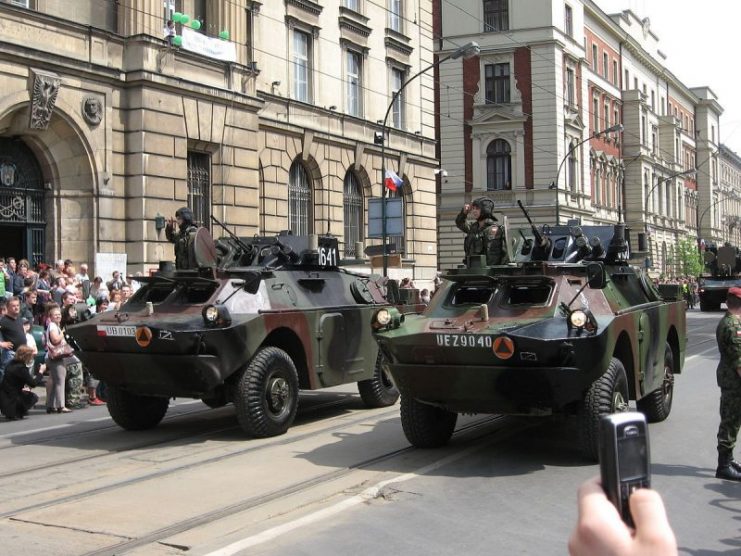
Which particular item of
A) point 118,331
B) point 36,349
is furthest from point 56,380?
point 118,331

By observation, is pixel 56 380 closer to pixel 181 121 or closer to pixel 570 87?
pixel 181 121

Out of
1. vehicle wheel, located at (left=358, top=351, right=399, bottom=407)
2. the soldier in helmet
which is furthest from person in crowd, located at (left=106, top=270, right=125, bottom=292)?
the soldier in helmet

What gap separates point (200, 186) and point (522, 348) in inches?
648

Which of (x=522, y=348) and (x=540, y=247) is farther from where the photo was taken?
(x=540, y=247)

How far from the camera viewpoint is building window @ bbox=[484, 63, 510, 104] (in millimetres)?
52375

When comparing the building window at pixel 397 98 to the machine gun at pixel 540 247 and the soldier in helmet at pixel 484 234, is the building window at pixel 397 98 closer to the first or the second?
the machine gun at pixel 540 247

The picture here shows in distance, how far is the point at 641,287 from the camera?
454 inches

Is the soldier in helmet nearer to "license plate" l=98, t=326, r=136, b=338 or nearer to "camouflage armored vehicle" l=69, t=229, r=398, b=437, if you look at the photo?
"camouflage armored vehicle" l=69, t=229, r=398, b=437

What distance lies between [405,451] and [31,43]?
13556 mm

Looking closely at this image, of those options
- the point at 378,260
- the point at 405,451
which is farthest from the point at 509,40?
the point at 405,451

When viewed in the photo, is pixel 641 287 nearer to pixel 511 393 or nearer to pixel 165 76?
pixel 511 393

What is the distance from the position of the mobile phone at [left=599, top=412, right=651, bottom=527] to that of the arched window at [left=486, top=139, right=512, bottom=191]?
51.3m

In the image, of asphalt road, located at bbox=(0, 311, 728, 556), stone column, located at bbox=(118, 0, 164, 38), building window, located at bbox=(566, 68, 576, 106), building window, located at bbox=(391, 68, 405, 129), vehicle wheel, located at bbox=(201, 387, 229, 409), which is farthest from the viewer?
building window, located at bbox=(566, 68, 576, 106)

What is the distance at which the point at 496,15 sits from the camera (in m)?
52.6
